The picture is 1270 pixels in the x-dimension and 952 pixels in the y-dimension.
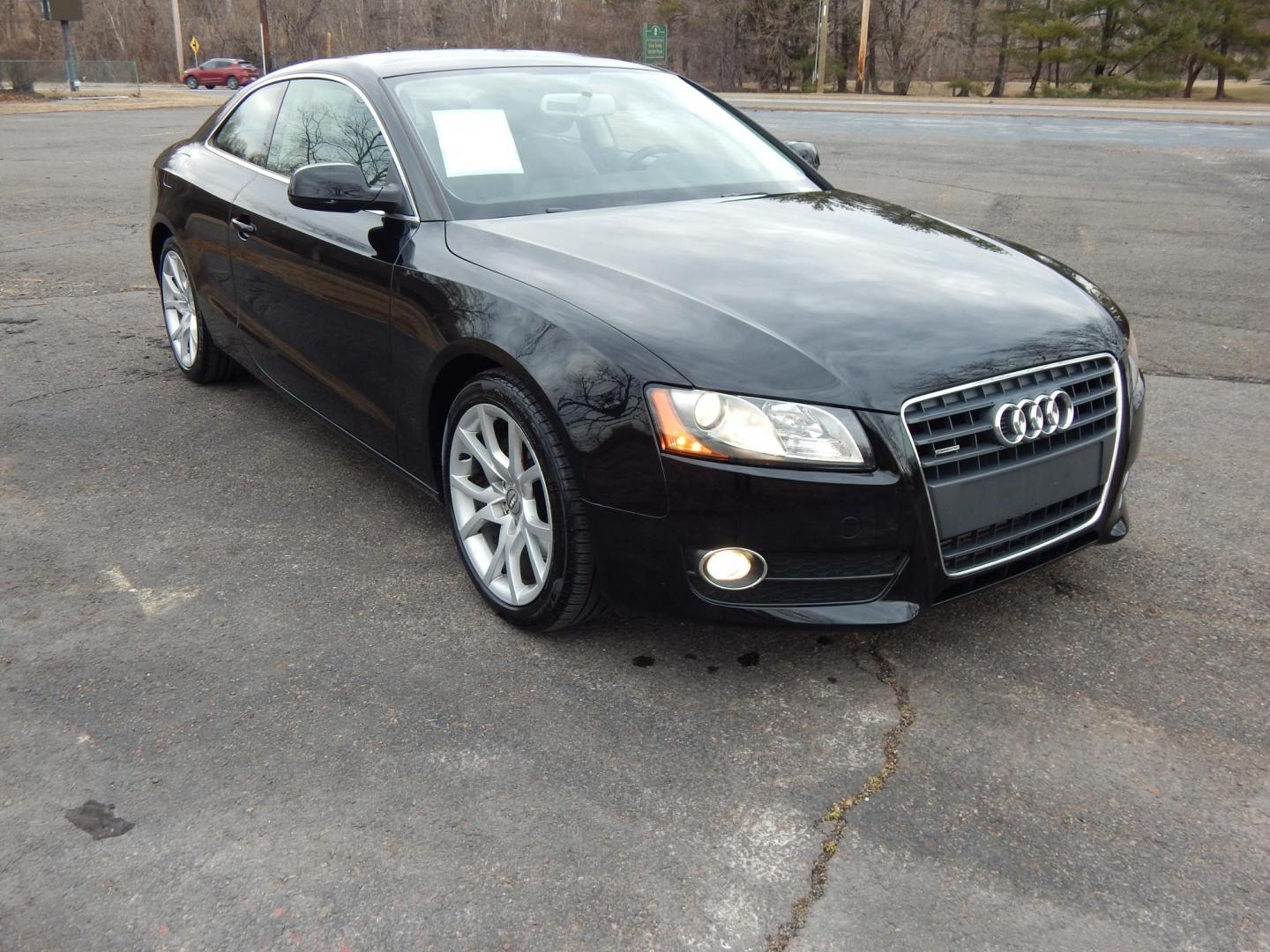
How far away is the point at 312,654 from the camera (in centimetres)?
311

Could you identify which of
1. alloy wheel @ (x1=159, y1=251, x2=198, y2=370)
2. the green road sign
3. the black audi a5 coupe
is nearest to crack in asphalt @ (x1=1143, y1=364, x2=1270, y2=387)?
the black audi a5 coupe

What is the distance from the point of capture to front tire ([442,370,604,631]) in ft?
9.45

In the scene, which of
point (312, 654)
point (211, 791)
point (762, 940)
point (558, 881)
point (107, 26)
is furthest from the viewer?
point (107, 26)

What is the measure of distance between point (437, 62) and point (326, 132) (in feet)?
1.59

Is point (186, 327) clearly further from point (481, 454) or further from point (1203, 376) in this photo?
point (1203, 376)

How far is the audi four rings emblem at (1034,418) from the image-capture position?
2732mm

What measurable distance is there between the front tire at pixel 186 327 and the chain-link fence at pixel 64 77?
1452 inches

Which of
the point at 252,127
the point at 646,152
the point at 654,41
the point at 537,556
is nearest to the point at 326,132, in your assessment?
the point at 252,127

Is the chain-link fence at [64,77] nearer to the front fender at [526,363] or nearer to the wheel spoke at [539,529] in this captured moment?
the front fender at [526,363]

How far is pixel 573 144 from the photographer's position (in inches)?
153

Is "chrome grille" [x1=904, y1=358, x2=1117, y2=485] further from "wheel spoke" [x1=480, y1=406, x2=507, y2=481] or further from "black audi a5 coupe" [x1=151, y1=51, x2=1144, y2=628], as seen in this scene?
"wheel spoke" [x1=480, y1=406, x2=507, y2=481]

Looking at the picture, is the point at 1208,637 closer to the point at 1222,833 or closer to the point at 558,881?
the point at 1222,833

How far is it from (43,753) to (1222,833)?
2.70 meters

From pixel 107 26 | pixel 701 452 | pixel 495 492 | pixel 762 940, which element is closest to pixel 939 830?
pixel 762 940
